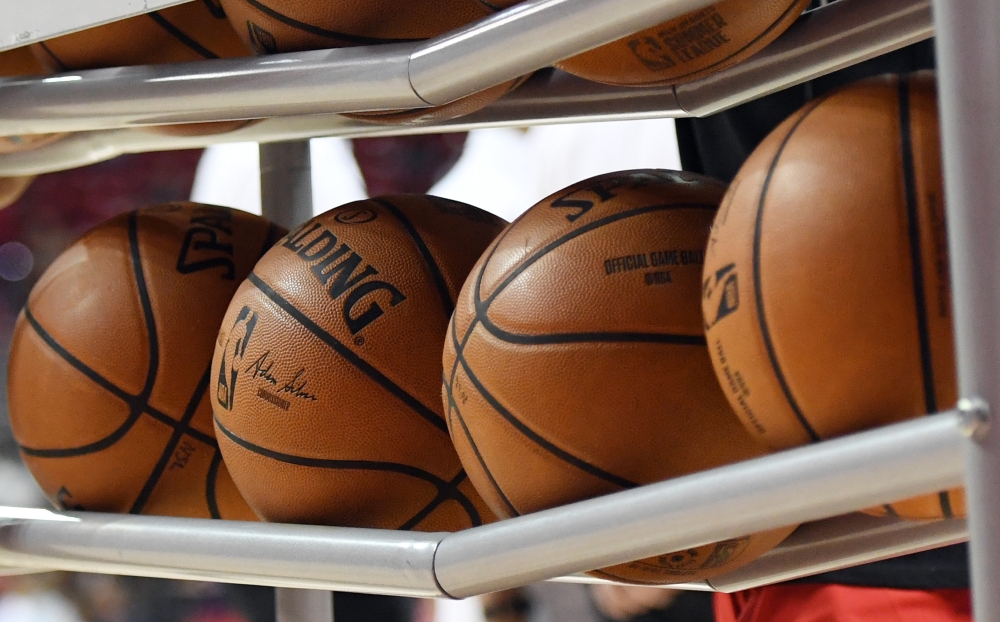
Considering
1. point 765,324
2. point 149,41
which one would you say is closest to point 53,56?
point 149,41

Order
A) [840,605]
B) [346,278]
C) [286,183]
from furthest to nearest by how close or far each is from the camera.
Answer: [840,605] → [286,183] → [346,278]

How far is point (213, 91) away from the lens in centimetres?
96

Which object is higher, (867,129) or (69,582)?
(867,129)

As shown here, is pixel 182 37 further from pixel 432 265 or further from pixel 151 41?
pixel 432 265

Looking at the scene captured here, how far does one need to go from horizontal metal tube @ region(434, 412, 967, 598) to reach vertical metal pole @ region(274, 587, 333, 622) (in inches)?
23.6

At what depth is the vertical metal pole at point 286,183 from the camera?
145 centimetres

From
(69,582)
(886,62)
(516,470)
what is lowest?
(69,582)

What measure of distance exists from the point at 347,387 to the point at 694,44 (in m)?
0.39

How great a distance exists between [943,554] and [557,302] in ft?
3.26

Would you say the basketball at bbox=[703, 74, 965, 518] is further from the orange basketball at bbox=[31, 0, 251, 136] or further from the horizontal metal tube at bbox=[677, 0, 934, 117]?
the orange basketball at bbox=[31, 0, 251, 136]

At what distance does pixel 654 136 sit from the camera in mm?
2053

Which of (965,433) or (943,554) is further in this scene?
(943,554)

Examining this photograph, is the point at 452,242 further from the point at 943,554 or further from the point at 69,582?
the point at 69,582

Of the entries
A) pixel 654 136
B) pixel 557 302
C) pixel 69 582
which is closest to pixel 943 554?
pixel 654 136
